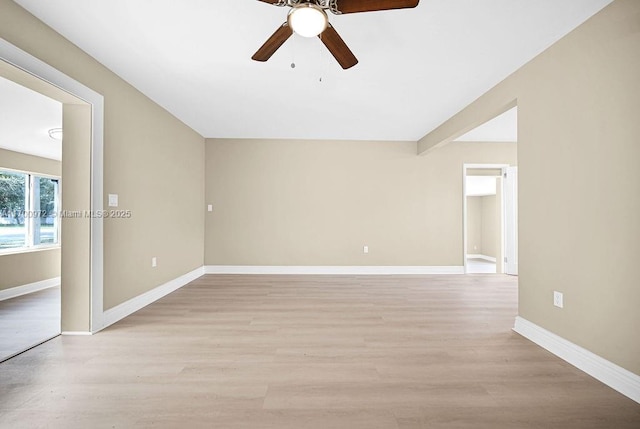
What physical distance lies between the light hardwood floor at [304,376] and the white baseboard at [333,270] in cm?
Result: 206

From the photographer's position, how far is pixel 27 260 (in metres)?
4.41

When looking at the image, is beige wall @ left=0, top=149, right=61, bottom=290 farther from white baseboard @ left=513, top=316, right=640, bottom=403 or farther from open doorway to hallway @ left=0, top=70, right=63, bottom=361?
white baseboard @ left=513, top=316, right=640, bottom=403

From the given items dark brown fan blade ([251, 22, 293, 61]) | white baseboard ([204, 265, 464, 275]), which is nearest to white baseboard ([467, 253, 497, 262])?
white baseboard ([204, 265, 464, 275])

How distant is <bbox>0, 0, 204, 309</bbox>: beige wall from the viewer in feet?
7.48

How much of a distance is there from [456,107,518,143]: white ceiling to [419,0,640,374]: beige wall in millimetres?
1571

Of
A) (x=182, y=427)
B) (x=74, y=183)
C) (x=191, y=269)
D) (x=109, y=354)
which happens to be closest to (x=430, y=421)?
(x=182, y=427)

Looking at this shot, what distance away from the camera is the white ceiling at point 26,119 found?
3.01 metres

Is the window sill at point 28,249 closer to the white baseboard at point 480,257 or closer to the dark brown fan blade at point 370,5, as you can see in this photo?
the dark brown fan blade at point 370,5

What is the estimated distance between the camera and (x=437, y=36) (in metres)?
2.29

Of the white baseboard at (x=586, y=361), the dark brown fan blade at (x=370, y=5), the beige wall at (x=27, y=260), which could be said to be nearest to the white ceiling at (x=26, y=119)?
the beige wall at (x=27, y=260)

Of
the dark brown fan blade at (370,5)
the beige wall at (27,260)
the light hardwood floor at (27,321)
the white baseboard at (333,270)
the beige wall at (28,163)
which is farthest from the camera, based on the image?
the white baseboard at (333,270)

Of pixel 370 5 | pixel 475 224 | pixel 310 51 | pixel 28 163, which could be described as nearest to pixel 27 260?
pixel 28 163

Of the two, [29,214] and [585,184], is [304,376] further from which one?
[29,214]

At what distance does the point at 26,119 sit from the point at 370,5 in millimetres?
4376
